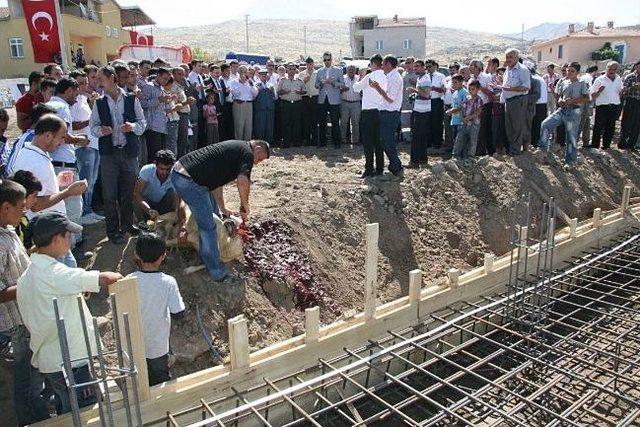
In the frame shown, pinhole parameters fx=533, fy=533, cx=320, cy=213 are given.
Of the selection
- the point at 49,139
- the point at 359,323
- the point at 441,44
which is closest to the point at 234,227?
the point at 359,323

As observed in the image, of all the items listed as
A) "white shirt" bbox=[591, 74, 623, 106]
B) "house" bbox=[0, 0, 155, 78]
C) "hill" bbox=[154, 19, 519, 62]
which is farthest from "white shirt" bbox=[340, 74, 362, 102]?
"hill" bbox=[154, 19, 519, 62]

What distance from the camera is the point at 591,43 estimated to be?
42.2 m

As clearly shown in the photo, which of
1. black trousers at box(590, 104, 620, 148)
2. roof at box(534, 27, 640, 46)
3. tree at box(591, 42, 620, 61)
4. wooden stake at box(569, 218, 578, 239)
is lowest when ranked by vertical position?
wooden stake at box(569, 218, 578, 239)

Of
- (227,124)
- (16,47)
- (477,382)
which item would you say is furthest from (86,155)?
(16,47)

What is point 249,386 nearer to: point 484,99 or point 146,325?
point 146,325

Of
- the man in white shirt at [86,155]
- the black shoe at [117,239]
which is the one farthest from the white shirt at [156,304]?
the man in white shirt at [86,155]

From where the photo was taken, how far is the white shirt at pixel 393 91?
7008mm

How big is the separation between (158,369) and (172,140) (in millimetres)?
4026

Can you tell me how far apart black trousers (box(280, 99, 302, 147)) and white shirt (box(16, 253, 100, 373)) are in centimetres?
732

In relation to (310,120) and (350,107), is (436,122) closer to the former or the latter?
(350,107)

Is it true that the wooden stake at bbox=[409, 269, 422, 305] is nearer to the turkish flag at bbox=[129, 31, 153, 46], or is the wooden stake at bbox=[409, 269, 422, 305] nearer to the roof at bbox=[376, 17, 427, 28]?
the turkish flag at bbox=[129, 31, 153, 46]

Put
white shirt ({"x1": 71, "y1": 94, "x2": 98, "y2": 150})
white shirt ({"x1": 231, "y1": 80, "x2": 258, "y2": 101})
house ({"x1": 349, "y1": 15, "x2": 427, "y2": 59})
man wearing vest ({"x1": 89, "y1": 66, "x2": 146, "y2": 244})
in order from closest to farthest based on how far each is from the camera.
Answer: man wearing vest ({"x1": 89, "y1": 66, "x2": 146, "y2": 244}), white shirt ({"x1": 71, "y1": 94, "x2": 98, "y2": 150}), white shirt ({"x1": 231, "y1": 80, "x2": 258, "y2": 101}), house ({"x1": 349, "y1": 15, "x2": 427, "y2": 59})

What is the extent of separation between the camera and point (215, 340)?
4.59m

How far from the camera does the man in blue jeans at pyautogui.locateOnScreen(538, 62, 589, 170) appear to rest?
28.0 ft
